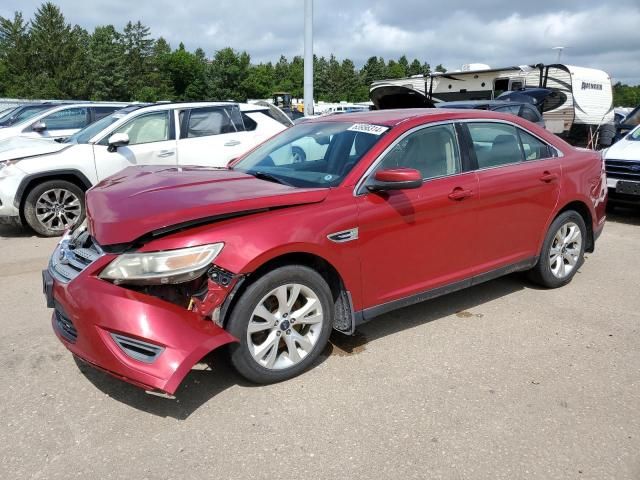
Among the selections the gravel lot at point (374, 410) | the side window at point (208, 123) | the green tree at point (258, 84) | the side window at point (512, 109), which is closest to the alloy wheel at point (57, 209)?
the side window at point (208, 123)

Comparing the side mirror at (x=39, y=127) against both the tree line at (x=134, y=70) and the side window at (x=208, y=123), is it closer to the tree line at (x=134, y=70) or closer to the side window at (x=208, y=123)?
the side window at (x=208, y=123)

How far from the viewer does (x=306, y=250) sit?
3078mm

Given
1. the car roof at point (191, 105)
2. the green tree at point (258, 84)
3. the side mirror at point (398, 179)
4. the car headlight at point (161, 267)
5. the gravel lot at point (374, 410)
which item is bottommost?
the gravel lot at point (374, 410)

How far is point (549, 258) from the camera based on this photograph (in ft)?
15.4

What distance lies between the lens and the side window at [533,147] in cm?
445

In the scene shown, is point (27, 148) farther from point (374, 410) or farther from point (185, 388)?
point (374, 410)

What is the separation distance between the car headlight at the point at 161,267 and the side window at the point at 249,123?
5888mm

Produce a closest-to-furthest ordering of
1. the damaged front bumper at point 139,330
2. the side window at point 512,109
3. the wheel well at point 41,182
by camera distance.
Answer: the damaged front bumper at point 139,330 → the wheel well at point 41,182 → the side window at point 512,109

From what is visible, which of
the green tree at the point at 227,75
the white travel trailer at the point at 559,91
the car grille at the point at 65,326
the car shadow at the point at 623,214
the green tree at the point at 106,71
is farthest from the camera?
the green tree at the point at 227,75

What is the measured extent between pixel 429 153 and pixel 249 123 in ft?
16.8

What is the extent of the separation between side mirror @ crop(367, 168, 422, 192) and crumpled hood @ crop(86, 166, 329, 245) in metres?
A: 0.36

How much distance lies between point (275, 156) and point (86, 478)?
258 centimetres

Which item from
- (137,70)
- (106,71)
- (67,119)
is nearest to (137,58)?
(137,70)

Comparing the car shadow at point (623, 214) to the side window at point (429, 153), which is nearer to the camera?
the side window at point (429, 153)
